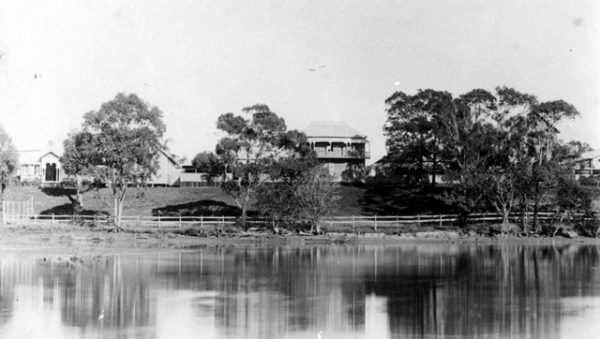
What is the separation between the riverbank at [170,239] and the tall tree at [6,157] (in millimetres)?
10655

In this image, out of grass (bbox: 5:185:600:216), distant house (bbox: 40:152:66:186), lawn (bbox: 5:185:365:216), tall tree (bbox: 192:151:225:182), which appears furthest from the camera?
distant house (bbox: 40:152:66:186)

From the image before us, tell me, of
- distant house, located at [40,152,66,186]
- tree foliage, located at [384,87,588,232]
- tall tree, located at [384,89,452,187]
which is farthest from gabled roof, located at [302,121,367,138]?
distant house, located at [40,152,66,186]

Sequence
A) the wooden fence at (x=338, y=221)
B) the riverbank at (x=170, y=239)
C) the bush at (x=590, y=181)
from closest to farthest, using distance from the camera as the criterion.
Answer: the riverbank at (x=170, y=239) → the wooden fence at (x=338, y=221) → the bush at (x=590, y=181)

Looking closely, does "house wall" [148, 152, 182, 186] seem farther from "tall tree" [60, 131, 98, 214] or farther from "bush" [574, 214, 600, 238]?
"bush" [574, 214, 600, 238]

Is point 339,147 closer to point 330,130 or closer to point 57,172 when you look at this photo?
point 330,130

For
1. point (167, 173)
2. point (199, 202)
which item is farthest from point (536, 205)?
point (167, 173)

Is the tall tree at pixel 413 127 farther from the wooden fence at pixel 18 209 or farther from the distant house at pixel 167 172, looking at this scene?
the wooden fence at pixel 18 209

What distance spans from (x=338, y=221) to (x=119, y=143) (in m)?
19.1

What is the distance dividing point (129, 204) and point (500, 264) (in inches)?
1756

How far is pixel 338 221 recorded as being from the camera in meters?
60.9

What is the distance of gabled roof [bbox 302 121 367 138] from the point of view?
88.5 metres

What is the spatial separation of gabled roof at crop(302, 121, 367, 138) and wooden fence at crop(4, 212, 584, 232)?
24.4 meters

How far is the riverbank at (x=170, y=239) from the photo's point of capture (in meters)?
45.2

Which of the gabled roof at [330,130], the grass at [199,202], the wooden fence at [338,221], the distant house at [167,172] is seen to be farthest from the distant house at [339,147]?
the wooden fence at [338,221]
